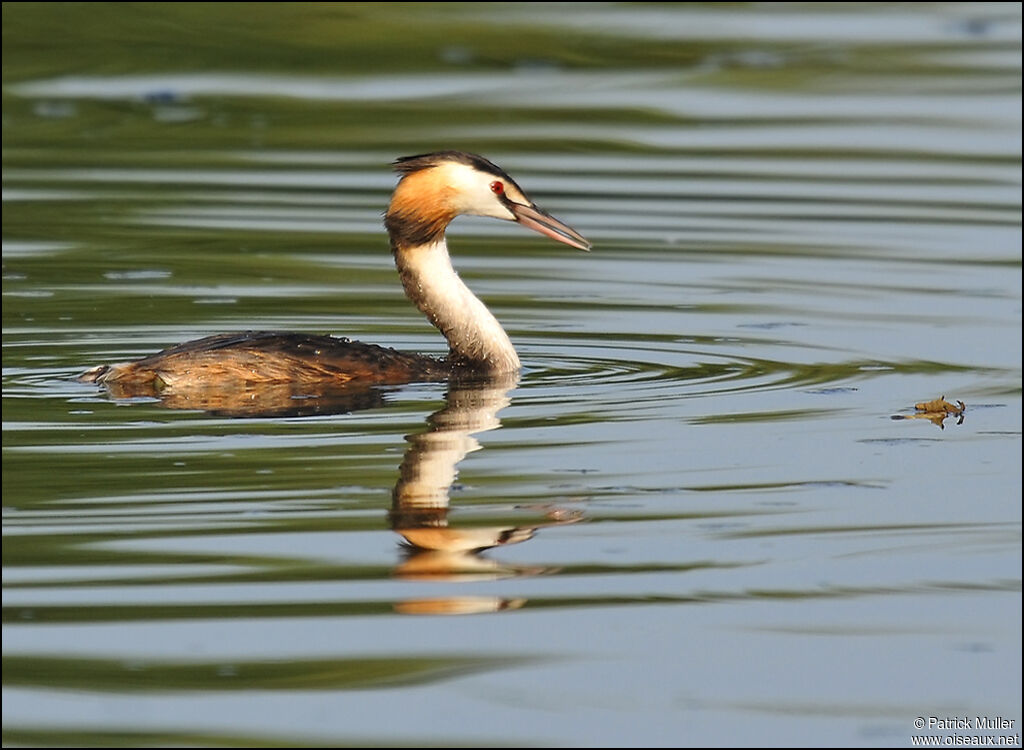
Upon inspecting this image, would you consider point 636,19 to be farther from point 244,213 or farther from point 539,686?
point 539,686

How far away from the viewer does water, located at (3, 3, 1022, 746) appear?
5.52 m

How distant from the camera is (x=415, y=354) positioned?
9625 millimetres

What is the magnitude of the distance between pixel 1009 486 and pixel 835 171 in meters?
8.51

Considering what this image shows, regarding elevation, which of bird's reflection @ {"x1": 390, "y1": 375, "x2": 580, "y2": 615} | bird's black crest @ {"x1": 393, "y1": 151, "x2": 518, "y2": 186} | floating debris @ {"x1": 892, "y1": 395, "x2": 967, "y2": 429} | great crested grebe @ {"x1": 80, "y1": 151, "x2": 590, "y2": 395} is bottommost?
floating debris @ {"x1": 892, "y1": 395, "x2": 967, "y2": 429}

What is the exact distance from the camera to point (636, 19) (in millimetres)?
20453

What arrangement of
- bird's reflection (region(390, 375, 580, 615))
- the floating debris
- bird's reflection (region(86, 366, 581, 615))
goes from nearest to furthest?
bird's reflection (region(390, 375, 580, 615)), bird's reflection (region(86, 366, 581, 615)), the floating debris

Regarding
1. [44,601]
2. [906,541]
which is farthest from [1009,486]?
[44,601]

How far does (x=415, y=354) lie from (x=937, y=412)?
91.8 inches

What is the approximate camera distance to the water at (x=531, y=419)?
18.1 ft

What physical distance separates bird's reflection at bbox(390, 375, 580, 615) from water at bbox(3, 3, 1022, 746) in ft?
0.07

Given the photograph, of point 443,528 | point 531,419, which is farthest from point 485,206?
point 443,528

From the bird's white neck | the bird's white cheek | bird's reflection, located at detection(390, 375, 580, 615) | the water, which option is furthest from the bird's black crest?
bird's reflection, located at detection(390, 375, 580, 615)

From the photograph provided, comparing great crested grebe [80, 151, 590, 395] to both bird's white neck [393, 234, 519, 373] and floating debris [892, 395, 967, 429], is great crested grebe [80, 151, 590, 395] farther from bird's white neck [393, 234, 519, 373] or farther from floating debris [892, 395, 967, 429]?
floating debris [892, 395, 967, 429]

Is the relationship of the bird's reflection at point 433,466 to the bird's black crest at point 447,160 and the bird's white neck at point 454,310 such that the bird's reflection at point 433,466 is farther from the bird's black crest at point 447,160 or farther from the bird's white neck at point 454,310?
the bird's black crest at point 447,160
